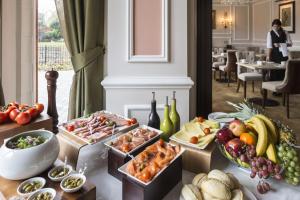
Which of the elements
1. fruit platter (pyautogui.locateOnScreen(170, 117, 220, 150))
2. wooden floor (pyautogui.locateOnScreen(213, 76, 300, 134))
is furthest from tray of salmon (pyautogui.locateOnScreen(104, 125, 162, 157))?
wooden floor (pyautogui.locateOnScreen(213, 76, 300, 134))

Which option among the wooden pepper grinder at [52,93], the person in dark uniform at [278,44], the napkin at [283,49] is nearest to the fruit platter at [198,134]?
the wooden pepper grinder at [52,93]

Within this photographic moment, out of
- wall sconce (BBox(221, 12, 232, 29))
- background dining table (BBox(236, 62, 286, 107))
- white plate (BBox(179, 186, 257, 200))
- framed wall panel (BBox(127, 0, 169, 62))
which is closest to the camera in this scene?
white plate (BBox(179, 186, 257, 200))

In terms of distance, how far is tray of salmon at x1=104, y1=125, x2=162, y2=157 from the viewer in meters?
1.05

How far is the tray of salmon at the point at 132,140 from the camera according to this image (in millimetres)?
1050

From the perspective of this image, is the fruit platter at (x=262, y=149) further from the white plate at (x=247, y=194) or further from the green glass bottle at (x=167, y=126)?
the green glass bottle at (x=167, y=126)

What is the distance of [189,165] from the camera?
1.12 meters

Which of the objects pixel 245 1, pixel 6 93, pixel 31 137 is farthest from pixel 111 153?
pixel 245 1

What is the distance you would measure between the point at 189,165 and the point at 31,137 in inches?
25.1

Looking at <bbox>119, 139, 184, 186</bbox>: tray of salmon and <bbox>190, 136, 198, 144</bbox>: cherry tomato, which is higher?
<bbox>190, 136, 198, 144</bbox>: cherry tomato

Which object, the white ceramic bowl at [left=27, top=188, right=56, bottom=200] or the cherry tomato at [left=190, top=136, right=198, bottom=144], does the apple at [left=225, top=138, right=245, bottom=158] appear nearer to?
the cherry tomato at [left=190, top=136, right=198, bottom=144]

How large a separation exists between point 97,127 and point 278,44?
18.1 ft

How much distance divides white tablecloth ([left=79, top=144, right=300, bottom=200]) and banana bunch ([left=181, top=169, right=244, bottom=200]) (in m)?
0.09

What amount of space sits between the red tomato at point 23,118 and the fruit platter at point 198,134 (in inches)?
25.1

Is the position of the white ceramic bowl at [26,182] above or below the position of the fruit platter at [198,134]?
below
